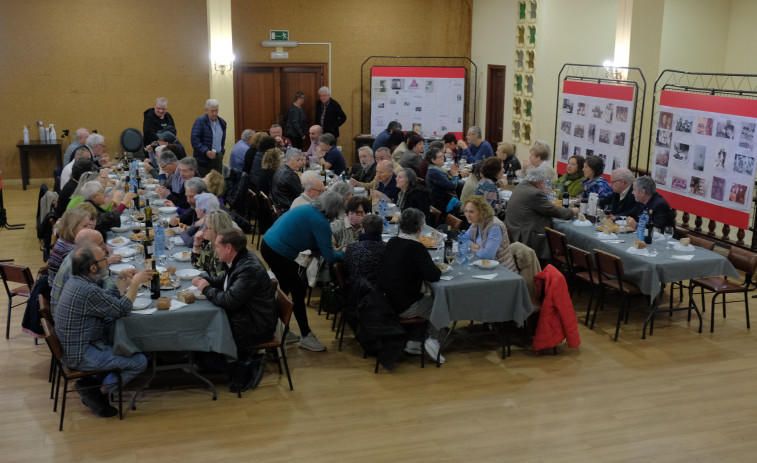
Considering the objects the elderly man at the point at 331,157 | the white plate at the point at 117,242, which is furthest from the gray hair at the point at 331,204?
the elderly man at the point at 331,157

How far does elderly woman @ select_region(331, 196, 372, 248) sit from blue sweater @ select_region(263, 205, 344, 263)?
484 millimetres

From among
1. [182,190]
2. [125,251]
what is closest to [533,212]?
[182,190]

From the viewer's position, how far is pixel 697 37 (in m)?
13.4

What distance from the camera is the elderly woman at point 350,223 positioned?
7.26 m

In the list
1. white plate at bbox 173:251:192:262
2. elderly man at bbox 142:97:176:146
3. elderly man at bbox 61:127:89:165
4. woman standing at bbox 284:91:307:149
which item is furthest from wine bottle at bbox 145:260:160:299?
woman standing at bbox 284:91:307:149

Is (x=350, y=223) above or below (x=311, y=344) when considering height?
above

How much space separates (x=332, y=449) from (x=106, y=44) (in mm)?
11808

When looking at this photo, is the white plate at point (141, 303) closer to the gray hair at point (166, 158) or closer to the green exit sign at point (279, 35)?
the gray hair at point (166, 158)

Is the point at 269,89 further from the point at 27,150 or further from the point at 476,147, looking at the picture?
the point at 476,147

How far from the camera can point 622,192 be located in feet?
29.1

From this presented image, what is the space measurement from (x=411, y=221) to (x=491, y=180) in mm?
2798

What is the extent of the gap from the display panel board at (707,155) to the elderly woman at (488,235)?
3592 millimetres

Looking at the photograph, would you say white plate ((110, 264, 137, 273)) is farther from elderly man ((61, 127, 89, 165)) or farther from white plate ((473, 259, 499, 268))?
elderly man ((61, 127, 89, 165))

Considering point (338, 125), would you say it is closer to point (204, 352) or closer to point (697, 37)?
point (697, 37)
